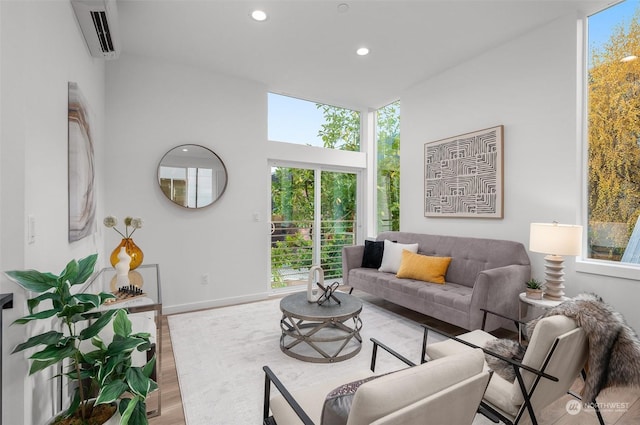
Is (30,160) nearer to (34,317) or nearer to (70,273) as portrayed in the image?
(70,273)

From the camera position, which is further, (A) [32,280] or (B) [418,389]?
(A) [32,280]

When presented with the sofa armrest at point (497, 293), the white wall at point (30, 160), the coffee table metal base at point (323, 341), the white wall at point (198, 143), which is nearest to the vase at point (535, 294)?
the sofa armrest at point (497, 293)

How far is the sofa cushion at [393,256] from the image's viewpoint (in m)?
3.77

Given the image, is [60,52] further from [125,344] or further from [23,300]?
[125,344]

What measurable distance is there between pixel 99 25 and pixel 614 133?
13.4ft

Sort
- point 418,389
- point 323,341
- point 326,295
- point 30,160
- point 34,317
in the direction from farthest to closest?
point 326,295, point 323,341, point 30,160, point 34,317, point 418,389

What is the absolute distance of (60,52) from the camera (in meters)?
1.74

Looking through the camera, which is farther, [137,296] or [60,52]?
[137,296]

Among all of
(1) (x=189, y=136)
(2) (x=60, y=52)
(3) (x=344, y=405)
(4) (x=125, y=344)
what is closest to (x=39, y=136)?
(2) (x=60, y=52)

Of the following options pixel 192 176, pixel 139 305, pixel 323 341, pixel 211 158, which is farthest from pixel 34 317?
pixel 211 158

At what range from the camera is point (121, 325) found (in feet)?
4.02

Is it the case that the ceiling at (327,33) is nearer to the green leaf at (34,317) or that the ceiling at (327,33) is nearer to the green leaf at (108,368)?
the green leaf at (34,317)

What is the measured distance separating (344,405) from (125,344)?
0.84 metres

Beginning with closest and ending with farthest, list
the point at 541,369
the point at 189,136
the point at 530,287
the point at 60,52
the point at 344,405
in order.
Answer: the point at 344,405 → the point at 541,369 → the point at 60,52 → the point at 530,287 → the point at 189,136
